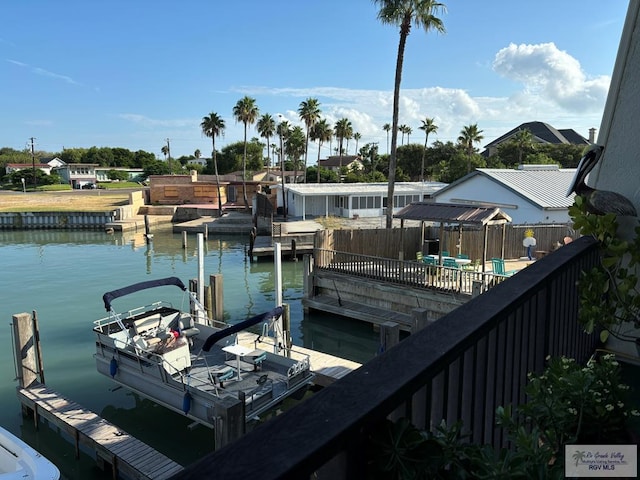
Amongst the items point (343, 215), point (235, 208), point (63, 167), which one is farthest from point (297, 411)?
point (63, 167)

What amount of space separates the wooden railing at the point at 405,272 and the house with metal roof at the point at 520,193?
7771mm

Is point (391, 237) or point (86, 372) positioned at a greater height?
point (391, 237)

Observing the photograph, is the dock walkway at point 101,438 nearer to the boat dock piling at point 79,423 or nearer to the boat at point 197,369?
the boat dock piling at point 79,423

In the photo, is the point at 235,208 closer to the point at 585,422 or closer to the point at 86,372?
the point at 86,372

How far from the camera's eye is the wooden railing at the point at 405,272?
15055 millimetres

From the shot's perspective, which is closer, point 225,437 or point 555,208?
point 225,437

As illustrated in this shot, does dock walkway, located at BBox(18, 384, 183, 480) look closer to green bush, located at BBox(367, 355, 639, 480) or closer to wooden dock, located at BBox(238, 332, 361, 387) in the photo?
wooden dock, located at BBox(238, 332, 361, 387)

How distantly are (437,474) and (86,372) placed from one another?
14723mm

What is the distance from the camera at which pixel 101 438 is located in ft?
30.5

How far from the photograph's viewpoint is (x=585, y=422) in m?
2.04

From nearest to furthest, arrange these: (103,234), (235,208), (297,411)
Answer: (297,411) < (103,234) < (235,208)

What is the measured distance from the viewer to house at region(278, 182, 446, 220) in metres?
41.2

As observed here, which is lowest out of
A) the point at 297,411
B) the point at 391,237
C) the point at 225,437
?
the point at 225,437

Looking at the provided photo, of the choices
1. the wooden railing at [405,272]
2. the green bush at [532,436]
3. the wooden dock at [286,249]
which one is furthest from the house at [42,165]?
the green bush at [532,436]
